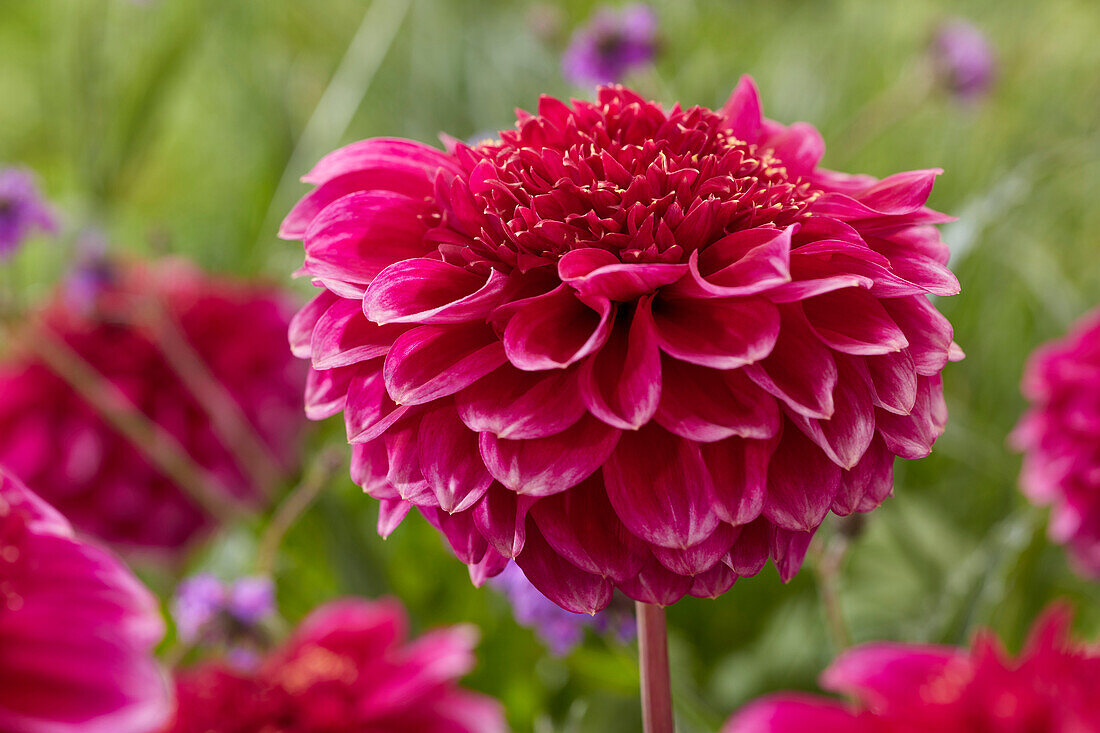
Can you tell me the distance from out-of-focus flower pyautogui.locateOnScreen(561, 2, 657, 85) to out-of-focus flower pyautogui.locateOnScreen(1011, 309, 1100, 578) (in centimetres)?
20

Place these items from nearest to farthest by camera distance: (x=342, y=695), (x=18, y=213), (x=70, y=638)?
(x=70, y=638) < (x=342, y=695) < (x=18, y=213)

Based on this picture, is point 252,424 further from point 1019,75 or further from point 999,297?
point 1019,75

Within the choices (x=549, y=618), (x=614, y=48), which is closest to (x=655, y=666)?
(x=549, y=618)

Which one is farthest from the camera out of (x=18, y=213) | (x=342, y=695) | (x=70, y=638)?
(x=18, y=213)

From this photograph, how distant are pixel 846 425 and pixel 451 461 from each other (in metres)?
0.06

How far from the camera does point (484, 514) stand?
14 cm

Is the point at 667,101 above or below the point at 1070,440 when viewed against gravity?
above

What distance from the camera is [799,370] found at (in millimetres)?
142

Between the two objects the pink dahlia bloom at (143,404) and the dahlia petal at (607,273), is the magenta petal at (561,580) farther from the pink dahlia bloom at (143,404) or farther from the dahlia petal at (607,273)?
the pink dahlia bloom at (143,404)

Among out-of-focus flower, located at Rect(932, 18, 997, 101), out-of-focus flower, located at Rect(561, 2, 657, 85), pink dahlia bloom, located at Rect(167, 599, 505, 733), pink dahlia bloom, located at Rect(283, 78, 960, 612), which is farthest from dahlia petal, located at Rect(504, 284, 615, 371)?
out-of-focus flower, located at Rect(932, 18, 997, 101)

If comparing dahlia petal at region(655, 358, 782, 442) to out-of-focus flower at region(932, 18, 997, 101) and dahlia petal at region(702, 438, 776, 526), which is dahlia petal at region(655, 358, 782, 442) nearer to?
dahlia petal at region(702, 438, 776, 526)

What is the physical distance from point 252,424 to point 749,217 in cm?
32

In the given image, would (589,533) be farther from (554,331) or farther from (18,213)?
(18,213)

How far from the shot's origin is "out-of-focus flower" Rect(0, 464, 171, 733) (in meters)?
0.12
